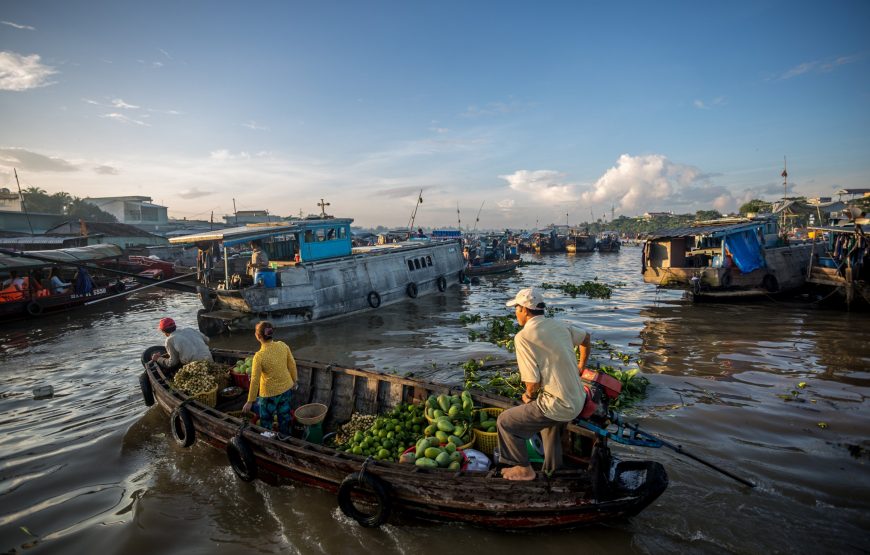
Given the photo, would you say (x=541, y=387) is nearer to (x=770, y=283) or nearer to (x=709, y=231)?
(x=709, y=231)

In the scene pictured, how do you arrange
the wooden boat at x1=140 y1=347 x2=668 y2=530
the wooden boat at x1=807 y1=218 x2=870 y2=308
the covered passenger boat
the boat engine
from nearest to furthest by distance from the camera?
the wooden boat at x1=140 y1=347 x2=668 y2=530 → the boat engine → the wooden boat at x1=807 y1=218 x2=870 y2=308 → the covered passenger boat

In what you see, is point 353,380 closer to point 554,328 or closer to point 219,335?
point 554,328

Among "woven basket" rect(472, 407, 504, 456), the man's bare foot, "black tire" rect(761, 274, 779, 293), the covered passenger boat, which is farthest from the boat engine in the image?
the covered passenger boat

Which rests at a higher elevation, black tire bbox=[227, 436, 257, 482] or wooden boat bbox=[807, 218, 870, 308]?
wooden boat bbox=[807, 218, 870, 308]

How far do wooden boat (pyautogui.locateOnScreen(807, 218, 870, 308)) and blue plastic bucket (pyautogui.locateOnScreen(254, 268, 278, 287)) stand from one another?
21543 mm

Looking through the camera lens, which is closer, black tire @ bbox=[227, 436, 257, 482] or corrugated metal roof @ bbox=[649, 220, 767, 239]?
black tire @ bbox=[227, 436, 257, 482]

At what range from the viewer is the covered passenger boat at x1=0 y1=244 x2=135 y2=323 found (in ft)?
58.4

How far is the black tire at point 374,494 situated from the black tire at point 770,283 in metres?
21.0

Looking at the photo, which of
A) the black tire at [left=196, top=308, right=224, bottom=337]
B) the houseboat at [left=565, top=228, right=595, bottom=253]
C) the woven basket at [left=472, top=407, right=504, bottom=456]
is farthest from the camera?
the houseboat at [left=565, top=228, right=595, bottom=253]

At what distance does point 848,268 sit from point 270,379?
21.7 meters

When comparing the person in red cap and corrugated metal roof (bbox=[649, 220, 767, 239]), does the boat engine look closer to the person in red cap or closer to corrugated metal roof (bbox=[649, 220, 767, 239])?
the person in red cap

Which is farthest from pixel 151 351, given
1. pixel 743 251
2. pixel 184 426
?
pixel 743 251

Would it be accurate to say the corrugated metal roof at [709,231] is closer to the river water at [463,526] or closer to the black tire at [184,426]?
the river water at [463,526]

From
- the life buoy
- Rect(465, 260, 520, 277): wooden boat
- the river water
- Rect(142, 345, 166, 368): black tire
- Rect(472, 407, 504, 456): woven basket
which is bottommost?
the river water
